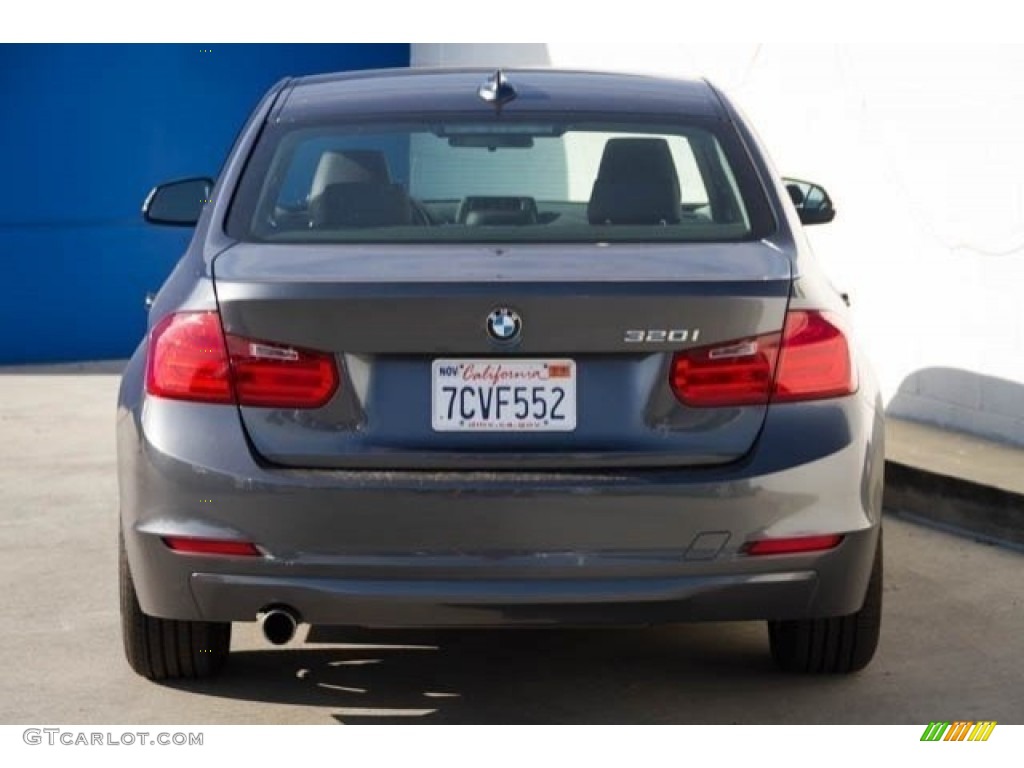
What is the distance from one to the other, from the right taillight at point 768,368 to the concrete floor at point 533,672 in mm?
881

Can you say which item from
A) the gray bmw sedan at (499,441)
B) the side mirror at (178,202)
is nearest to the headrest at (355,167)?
the side mirror at (178,202)

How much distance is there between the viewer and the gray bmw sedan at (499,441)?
4512 millimetres

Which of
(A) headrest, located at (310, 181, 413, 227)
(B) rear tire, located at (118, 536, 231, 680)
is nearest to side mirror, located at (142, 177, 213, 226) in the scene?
(A) headrest, located at (310, 181, 413, 227)

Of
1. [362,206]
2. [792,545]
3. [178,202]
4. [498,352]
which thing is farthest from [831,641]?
[178,202]

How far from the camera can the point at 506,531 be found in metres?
4.52

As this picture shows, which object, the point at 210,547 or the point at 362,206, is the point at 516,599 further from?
the point at 362,206

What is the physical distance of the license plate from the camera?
14.8 ft

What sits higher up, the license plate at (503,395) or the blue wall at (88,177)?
the license plate at (503,395)

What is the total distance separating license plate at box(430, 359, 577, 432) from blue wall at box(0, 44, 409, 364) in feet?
30.7

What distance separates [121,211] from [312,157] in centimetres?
144

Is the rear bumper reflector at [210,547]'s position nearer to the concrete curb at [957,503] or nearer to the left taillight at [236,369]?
the left taillight at [236,369]

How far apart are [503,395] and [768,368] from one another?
59cm
